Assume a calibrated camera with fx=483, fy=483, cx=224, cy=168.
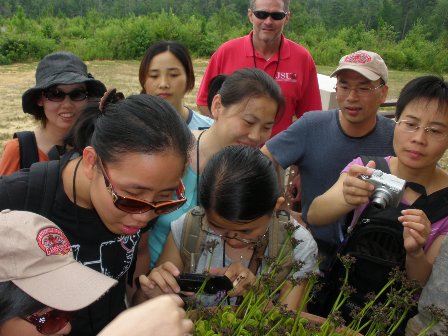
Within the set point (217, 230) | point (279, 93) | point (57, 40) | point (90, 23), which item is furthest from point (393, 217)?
point (90, 23)

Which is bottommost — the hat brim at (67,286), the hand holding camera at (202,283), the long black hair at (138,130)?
the hand holding camera at (202,283)

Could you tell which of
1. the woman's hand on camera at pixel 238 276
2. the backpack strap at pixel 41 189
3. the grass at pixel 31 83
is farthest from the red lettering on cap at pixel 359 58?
the grass at pixel 31 83

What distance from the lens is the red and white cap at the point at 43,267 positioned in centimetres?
134

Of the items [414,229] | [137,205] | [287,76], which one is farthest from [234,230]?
[287,76]

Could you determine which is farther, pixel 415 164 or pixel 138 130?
pixel 415 164

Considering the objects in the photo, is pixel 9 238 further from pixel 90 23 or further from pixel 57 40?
pixel 90 23

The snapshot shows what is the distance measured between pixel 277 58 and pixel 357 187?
2073 millimetres

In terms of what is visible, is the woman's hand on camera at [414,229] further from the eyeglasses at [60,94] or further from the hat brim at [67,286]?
the eyeglasses at [60,94]

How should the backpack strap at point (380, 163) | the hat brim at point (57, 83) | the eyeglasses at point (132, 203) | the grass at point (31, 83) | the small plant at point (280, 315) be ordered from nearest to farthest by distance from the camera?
the small plant at point (280, 315) < the eyeglasses at point (132, 203) < the backpack strap at point (380, 163) < the hat brim at point (57, 83) < the grass at point (31, 83)

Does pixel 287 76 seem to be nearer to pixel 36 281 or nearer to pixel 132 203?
pixel 132 203

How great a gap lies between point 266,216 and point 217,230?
0.21 m

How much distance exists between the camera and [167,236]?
2209mm

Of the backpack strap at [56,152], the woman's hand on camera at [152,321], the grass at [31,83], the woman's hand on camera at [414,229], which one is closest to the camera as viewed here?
the woman's hand on camera at [152,321]

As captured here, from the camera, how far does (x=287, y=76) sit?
3723 millimetres
